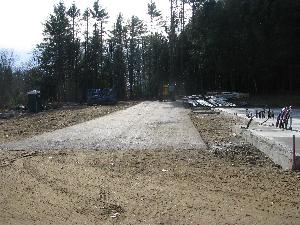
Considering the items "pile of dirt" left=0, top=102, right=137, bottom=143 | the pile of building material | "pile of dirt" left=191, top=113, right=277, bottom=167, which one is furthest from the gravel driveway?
the pile of building material

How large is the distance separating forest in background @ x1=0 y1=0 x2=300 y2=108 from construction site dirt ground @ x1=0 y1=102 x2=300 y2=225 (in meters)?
31.3

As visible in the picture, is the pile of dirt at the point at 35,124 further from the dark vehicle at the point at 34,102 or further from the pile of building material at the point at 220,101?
the pile of building material at the point at 220,101

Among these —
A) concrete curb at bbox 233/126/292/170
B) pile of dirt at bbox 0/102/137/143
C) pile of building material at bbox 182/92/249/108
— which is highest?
pile of building material at bbox 182/92/249/108

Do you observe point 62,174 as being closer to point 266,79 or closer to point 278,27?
point 278,27

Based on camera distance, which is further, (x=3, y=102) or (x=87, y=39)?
(x=87, y=39)

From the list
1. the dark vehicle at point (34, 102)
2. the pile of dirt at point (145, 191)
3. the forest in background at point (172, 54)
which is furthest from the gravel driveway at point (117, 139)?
the forest in background at point (172, 54)

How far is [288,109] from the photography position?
15000mm

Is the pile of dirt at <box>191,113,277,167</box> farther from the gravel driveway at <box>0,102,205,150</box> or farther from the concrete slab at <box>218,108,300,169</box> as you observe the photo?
→ the gravel driveway at <box>0,102,205,150</box>

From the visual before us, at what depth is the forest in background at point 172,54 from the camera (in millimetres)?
41094

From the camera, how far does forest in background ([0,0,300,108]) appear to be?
4109 cm

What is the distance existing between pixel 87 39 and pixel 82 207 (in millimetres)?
57837

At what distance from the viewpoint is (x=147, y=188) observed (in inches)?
303

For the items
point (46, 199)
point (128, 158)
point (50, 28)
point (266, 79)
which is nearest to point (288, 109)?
point (128, 158)

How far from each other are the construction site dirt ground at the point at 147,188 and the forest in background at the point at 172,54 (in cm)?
3133
